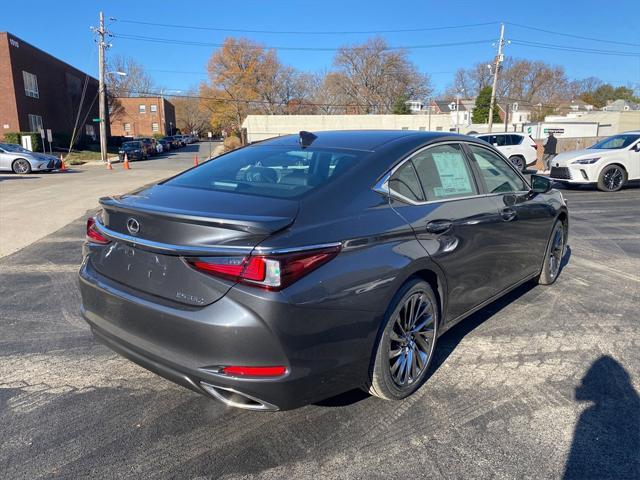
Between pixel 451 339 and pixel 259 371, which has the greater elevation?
pixel 259 371

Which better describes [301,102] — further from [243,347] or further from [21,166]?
Answer: [243,347]

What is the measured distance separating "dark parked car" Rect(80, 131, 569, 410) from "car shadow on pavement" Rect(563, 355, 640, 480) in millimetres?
935

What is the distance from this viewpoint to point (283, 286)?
2.20 m

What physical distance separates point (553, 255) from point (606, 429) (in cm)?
282

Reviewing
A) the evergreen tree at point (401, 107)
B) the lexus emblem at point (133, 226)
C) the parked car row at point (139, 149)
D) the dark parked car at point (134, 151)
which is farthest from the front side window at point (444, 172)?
the evergreen tree at point (401, 107)

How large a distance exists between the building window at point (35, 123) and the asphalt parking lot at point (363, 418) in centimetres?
3779

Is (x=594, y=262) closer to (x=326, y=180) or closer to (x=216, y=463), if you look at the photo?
(x=326, y=180)

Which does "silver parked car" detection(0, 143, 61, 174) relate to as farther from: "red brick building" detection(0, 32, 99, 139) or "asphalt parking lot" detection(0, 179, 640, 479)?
"asphalt parking lot" detection(0, 179, 640, 479)

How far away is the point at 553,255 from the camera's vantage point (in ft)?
17.1

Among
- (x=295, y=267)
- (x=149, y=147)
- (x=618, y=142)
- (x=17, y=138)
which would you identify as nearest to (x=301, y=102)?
(x=149, y=147)

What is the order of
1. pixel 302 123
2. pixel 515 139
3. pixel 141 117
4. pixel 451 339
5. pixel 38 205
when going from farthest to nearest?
pixel 141 117 < pixel 302 123 < pixel 515 139 < pixel 38 205 < pixel 451 339

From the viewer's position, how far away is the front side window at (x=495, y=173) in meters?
3.89

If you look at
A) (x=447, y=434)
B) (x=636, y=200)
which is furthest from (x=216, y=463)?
(x=636, y=200)

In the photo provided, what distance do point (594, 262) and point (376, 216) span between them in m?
4.88
